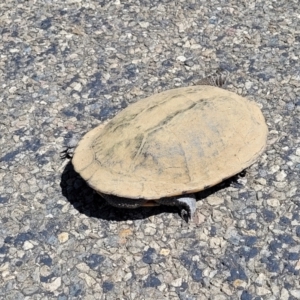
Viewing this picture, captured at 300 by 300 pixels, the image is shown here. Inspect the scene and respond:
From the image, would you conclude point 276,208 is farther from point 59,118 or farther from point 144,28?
point 144,28

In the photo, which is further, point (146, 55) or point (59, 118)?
point (146, 55)

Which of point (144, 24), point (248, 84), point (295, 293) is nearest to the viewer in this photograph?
point (295, 293)

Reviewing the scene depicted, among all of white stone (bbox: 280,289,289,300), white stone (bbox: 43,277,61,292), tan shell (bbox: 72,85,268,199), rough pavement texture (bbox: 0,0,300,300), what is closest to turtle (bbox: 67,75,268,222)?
tan shell (bbox: 72,85,268,199)

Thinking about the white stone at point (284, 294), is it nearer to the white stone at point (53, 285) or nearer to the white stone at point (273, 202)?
the white stone at point (273, 202)

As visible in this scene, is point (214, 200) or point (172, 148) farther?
point (214, 200)

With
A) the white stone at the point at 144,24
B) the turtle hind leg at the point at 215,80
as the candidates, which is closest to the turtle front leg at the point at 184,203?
the turtle hind leg at the point at 215,80

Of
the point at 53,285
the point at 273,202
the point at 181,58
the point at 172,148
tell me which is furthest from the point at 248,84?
the point at 53,285

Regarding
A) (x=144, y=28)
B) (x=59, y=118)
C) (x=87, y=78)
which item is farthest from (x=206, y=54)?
(x=59, y=118)

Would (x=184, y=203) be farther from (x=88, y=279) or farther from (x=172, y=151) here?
(x=88, y=279)
